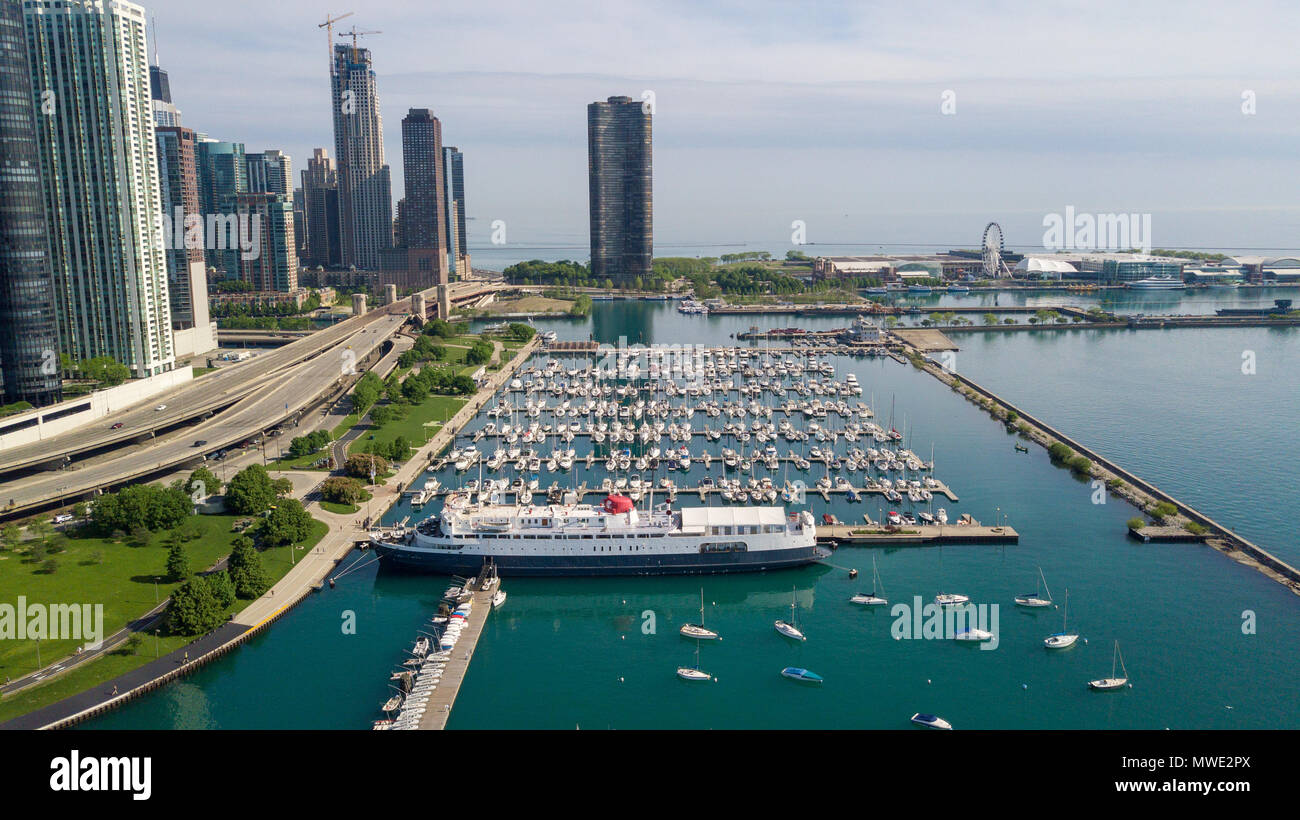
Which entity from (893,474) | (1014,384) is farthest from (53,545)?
(1014,384)

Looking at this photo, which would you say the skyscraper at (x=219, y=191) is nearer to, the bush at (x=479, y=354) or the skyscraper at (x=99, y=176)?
the bush at (x=479, y=354)

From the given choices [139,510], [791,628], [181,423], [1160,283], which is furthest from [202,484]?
[1160,283]

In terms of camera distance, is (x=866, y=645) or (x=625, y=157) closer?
(x=866, y=645)

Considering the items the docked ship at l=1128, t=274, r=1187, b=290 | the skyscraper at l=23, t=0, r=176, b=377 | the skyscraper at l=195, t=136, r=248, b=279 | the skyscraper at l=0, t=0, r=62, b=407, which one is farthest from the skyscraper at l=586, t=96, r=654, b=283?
the skyscraper at l=0, t=0, r=62, b=407

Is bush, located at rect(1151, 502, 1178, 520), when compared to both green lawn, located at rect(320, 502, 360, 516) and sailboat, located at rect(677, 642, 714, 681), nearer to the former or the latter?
sailboat, located at rect(677, 642, 714, 681)

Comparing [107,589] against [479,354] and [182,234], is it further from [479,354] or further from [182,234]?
[182,234]
